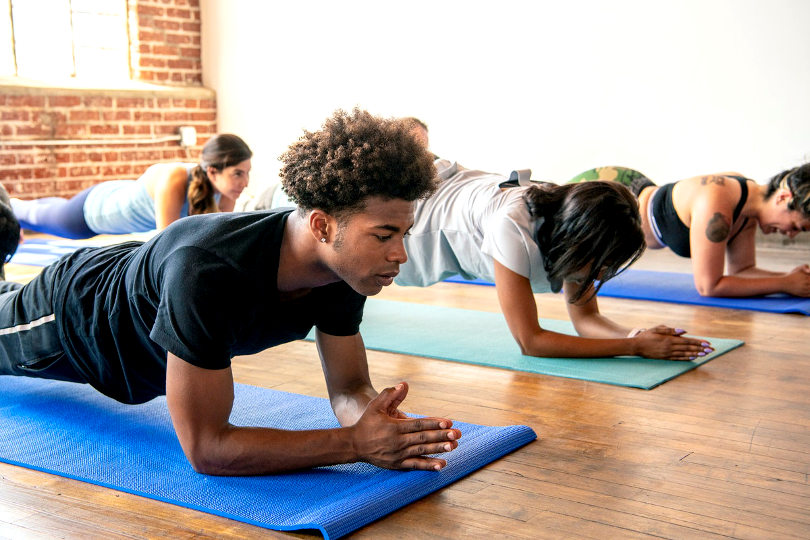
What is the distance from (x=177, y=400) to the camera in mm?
1466

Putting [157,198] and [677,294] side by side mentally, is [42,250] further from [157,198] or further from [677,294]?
[677,294]

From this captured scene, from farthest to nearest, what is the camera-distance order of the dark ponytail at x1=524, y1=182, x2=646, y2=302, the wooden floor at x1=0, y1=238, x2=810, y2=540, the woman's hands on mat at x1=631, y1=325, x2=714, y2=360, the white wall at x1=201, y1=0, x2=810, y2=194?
the white wall at x1=201, y1=0, x2=810, y2=194
the woman's hands on mat at x1=631, y1=325, x2=714, y2=360
the dark ponytail at x1=524, y1=182, x2=646, y2=302
the wooden floor at x1=0, y1=238, x2=810, y2=540

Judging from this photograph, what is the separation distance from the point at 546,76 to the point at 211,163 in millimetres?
2682

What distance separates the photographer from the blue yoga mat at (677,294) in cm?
329

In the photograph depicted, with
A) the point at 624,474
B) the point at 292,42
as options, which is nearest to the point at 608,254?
the point at 624,474

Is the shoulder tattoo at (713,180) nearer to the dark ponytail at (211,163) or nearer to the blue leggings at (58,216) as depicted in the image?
the dark ponytail at (211,163)

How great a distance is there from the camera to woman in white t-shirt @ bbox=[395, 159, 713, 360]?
2.16m

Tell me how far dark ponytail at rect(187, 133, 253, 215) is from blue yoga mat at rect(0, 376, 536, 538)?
150cm

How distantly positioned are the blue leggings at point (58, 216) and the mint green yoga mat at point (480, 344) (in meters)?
1.76

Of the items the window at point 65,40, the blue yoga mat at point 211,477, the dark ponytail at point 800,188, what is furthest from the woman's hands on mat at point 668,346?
the window at point 65,40

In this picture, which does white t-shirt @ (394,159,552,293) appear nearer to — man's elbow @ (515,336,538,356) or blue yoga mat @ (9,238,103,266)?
man's elbow @ (515,336,538,356)

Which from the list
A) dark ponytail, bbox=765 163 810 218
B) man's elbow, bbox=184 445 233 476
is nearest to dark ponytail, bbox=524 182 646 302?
man's elbow, bbox=184 445 233 476

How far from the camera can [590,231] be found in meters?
2.14

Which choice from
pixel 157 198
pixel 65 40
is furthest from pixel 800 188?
pixel 65 40
